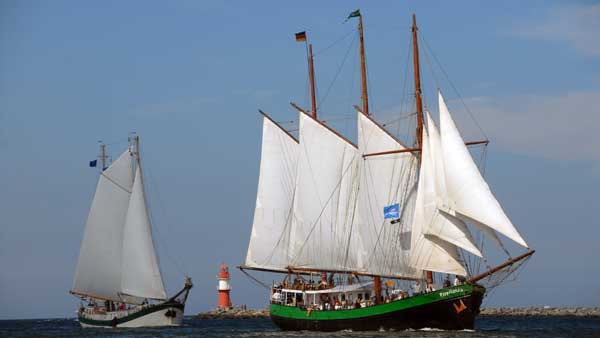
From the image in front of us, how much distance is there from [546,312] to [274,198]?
168 ft

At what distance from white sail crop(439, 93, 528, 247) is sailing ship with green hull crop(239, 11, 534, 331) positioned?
0.06 metres

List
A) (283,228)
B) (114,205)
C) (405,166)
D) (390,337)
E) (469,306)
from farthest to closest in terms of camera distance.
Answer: (114,205), (283,228), (405,166), (469,306), (390,337)

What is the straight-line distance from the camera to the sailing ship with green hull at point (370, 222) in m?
64.2

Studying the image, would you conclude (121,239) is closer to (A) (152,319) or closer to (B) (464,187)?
(A) (152,319)

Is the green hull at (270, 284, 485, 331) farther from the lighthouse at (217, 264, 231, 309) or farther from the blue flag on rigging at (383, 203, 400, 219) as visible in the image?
the lighthouse at (217, 264, 231, 309)

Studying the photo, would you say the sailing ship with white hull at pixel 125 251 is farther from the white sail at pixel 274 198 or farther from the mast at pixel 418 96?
the mast at pixel 418 96

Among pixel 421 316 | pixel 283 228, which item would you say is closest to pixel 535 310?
pixel 283 228

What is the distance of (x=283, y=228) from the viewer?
80.3 metres

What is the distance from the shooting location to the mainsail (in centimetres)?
8969

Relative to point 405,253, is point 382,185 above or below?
above

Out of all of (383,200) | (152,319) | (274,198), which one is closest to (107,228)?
(152,319)

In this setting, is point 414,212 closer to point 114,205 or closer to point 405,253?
point 405,253

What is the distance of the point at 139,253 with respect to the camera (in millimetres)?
89688

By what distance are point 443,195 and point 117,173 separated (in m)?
34.3
